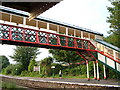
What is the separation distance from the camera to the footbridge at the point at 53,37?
10.9 metres

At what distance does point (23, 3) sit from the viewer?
312 cm

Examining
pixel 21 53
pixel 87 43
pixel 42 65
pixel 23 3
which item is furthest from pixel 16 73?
pixel 23 3

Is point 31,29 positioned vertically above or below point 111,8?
below

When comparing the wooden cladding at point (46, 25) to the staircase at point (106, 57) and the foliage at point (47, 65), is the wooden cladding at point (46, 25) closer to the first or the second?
the staircase at point (106, 57)

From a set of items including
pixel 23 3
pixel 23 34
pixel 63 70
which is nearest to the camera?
pixel 23 3

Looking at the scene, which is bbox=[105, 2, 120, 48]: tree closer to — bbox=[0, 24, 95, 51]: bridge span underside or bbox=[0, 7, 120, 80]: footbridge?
bbox=[0, 7, 120, 80]: footbridge

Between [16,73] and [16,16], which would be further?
[16,73]

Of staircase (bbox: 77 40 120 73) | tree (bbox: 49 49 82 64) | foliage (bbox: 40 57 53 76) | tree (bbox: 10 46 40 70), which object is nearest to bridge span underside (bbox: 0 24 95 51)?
staircase (bbox: 77 40 120 73)

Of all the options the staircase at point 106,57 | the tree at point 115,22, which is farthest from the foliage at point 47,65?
the tree at point 115,22

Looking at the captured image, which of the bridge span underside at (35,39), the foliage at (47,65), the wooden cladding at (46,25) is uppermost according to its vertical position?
the wooden cladding at (46,25)

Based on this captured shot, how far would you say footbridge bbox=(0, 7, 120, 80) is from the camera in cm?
1090

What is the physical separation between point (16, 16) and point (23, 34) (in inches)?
69.5

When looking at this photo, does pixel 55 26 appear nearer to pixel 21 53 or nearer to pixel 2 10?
pixel 2 10

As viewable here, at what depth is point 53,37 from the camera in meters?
12.8
